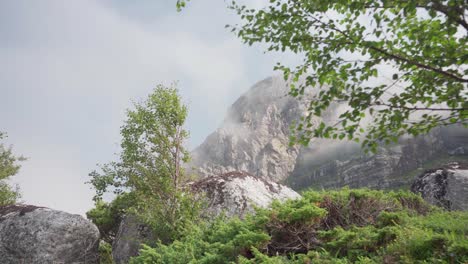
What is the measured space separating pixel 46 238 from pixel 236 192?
31.2 feet

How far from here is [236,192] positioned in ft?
58.4

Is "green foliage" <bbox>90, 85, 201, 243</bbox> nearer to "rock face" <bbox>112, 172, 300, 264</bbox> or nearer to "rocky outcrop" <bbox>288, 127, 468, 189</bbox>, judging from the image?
"rock face" <bbox>112, 172, 300, 264</bbox>

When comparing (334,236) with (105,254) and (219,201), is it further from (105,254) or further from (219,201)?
(105,254)

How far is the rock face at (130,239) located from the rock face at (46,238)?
1581 millimetres

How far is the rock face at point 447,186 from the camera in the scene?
60.4 ft

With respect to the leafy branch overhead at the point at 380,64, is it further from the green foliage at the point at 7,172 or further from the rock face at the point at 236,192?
the green foliage at the point at 7,172

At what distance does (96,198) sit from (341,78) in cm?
1658

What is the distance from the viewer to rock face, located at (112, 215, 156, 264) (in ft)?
57.3

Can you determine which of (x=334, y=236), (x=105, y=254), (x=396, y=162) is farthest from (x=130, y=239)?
(x=396, y=162)

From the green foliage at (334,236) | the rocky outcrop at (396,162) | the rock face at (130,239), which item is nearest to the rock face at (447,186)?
Result: the green foliage at (334,236)

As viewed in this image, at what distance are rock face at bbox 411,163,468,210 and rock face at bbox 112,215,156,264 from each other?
46.5 ft

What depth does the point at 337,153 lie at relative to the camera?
194750mm

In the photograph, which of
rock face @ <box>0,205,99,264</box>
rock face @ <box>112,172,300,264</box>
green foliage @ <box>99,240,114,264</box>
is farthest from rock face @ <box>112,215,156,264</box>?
rock face @ <box>0,205,99,264</box>

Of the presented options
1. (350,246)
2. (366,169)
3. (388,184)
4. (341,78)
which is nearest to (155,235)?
(350,246)
